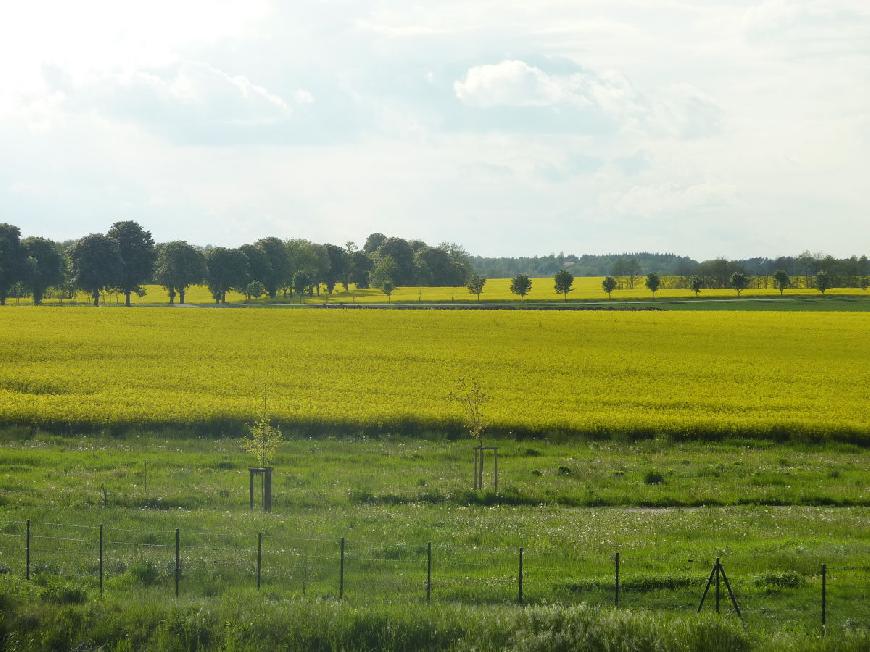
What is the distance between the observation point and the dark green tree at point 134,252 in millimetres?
151750

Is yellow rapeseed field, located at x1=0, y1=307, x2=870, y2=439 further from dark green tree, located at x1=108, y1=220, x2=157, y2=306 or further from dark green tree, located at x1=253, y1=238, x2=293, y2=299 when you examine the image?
dark green tree, located at x1=253, y1=238, x2=293, y2=299

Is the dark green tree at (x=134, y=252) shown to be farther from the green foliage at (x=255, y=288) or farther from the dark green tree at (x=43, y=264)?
the green foliage at (x=255, y=288)

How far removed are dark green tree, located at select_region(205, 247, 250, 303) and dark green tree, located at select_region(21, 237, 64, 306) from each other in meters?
24.8

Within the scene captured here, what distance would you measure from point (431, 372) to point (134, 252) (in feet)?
361

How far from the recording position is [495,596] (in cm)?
2003

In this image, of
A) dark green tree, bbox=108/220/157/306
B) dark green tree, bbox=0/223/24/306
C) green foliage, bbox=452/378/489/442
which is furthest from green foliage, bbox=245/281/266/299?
green foliage, bbox=452/378/489/442

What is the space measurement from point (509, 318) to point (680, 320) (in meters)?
17.1

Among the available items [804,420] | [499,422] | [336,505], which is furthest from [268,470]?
[804,420]

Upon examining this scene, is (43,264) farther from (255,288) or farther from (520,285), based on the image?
(520,285)

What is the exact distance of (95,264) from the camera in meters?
146

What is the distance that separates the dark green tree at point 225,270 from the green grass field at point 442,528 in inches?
5015

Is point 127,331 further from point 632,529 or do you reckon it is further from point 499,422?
point 632,529

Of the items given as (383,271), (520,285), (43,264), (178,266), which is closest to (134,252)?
(178,266)

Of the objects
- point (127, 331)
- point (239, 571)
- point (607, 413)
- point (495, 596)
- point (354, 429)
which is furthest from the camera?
point (127, 331)
